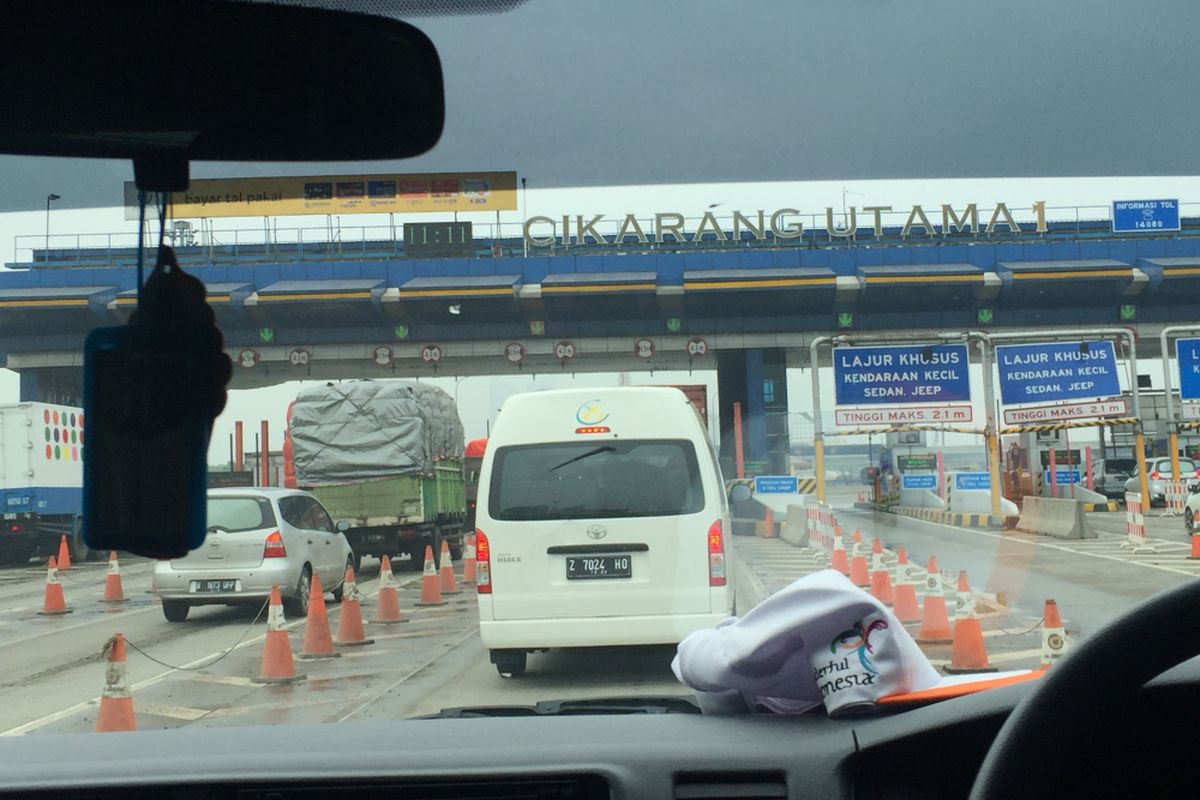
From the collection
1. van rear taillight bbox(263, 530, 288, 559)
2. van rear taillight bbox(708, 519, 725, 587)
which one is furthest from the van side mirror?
van rear taillight bbox(263, 530, 288, 559)

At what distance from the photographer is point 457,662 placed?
23.7ft

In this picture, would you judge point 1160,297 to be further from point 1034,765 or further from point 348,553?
point 348,553

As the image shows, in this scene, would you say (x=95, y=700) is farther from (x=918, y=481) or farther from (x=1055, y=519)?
(x=1055, y=519)

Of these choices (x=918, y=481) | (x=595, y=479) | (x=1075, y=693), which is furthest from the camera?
(x=918, y=481)

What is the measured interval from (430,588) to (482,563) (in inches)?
105

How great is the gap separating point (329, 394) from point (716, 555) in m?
4.47

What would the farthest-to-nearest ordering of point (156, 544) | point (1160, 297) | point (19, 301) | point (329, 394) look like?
1. point (329, 394)
2. point (1160, 297)
3. point (19, 301)
4. point (156, 544)

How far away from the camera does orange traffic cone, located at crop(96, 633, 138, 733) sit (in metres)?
5.42

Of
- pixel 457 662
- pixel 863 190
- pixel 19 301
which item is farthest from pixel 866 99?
pixel 457 662

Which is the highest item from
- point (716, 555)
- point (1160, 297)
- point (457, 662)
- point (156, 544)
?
point (1160, 297)

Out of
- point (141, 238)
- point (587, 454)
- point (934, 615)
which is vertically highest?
point (141, 238)

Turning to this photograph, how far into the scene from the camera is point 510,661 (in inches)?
280

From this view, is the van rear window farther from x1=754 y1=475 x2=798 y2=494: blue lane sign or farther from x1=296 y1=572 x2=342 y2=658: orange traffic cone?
x1=296 y1=572 x2=342 y2=658: orange traffic cone

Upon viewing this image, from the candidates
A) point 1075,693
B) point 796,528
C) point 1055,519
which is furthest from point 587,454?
point 1055,519
